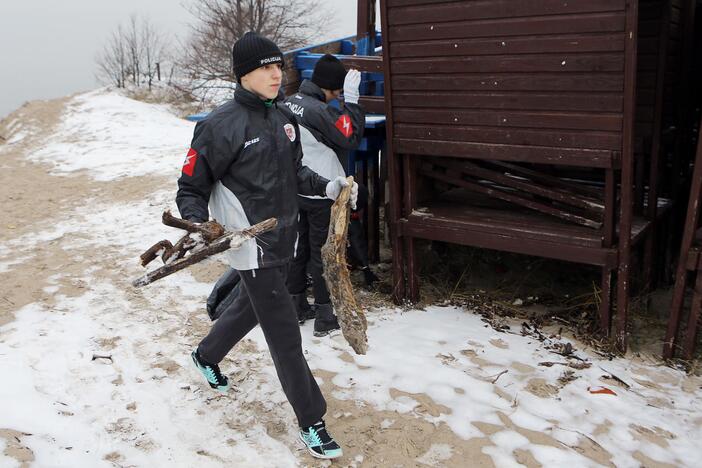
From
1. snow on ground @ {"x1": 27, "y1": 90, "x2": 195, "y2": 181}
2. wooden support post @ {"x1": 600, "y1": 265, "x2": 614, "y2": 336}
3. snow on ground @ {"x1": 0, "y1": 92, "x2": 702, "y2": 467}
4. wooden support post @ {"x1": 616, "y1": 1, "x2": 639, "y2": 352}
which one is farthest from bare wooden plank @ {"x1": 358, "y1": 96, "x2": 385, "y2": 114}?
snow on ground @ {"x1": 27, "y1": 90, "x2": 195, "y2": 181}

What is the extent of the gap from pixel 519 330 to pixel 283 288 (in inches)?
88.2

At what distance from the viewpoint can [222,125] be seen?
288 cm

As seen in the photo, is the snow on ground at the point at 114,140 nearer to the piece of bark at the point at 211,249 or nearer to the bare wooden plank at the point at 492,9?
the bare wooden plank at the point at 492,9

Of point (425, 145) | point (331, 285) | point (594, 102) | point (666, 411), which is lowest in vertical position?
point (666, 411)

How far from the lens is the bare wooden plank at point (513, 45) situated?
3.76m

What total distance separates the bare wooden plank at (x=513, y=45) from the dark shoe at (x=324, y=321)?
1893 millimetres

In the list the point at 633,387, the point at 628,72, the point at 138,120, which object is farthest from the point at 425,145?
the point at 138,120

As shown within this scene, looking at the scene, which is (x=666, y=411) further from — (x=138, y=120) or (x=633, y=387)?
(x=138, y=120)

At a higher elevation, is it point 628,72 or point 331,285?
point 628,72

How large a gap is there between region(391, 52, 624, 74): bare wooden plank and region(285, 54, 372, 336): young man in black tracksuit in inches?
17.6

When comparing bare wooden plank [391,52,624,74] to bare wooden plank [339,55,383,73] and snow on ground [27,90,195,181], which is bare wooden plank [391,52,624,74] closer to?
bare wooden plank [339,55,383,73]

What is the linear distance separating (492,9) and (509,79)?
0.46m

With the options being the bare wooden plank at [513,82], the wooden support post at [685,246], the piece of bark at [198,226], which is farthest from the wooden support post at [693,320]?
the piece of bark at [198,226]

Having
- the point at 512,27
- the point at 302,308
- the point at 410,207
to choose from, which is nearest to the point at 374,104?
the point at 410,207
